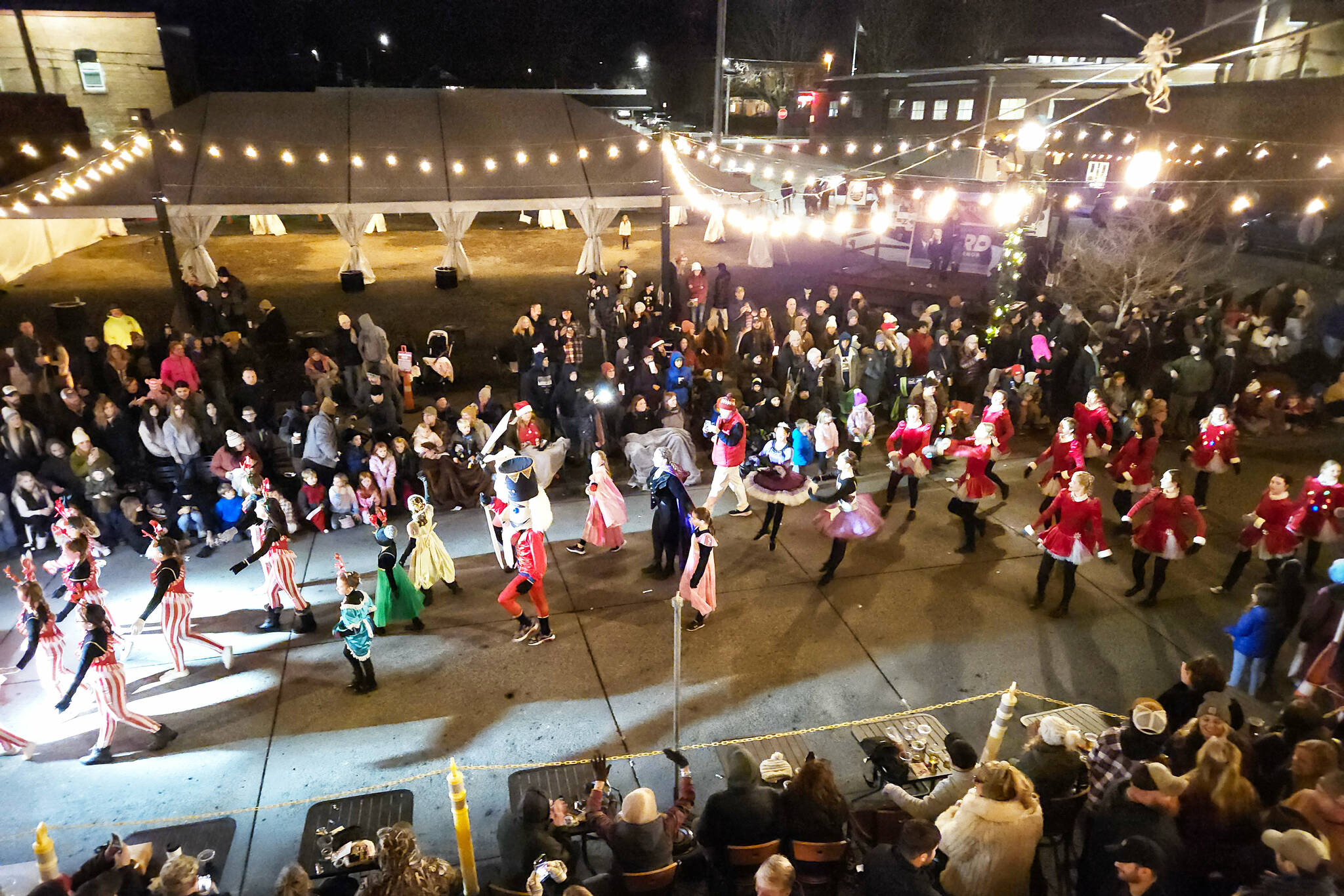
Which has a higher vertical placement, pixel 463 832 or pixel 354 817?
pixel 463 832

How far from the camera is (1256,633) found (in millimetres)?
6324

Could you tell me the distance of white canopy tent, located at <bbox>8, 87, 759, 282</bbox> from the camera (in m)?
13.9

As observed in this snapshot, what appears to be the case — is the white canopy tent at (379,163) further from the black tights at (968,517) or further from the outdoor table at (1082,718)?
the outdoor table at (1082,718)

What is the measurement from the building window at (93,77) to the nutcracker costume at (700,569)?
3027 centimetres

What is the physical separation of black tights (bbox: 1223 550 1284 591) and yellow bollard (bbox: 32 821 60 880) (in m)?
9.38

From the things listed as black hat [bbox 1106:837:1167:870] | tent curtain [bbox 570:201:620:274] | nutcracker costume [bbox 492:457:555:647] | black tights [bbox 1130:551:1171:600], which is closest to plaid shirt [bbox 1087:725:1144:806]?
black hat [bbox 1106:837:1167:870]

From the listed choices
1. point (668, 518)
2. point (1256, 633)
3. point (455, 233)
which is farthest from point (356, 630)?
point (455, 233)

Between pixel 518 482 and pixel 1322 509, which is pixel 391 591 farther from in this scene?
pixel 1322 509

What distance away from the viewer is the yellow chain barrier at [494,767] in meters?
5.37

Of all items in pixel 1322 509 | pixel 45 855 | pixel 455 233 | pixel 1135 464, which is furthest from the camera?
pixel 455 233

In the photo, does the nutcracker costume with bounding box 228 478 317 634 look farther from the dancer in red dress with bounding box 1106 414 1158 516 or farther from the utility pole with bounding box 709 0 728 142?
the utility pole with bounding box 709 0 728 142

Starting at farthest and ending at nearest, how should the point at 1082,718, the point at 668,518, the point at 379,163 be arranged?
the point at 379,163, the point at 668,518, the point at 1082,718

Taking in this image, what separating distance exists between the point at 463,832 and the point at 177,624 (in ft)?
12.5

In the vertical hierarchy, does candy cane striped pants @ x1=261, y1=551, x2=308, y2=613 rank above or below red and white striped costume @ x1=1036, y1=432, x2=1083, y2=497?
below
